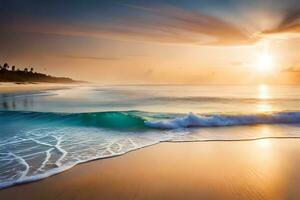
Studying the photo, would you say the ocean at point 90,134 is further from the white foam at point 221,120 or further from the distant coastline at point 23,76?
the distant coastline at point 23,76

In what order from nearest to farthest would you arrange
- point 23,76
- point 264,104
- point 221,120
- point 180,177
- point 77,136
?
1. point 180,177
2. point 77,136
3. point 221,120
4. point 264,104
5. point 23,76

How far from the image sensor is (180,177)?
16.1ft

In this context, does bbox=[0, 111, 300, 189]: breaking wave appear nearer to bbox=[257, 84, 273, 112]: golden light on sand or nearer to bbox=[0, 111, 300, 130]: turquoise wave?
bbox=[0, 111, 300, 130]: turquoise wave

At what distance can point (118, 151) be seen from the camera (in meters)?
6.97

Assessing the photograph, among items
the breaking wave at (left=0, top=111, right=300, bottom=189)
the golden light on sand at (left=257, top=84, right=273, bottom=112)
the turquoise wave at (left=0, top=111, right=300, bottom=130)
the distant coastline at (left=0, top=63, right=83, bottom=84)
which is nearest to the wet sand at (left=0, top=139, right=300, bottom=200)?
the breaking wave at (left=0, top=111, right=300, bottom=189)

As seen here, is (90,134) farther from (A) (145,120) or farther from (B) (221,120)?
(B) (221,120)

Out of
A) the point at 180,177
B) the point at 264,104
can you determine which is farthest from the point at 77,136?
the point at 264,104

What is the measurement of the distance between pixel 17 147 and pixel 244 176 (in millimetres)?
6199

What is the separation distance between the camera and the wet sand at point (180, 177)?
13.7 ft

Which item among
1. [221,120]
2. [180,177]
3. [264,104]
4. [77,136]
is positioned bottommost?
[180,177]

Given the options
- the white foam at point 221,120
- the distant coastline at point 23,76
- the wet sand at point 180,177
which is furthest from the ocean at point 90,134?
the distant coastline at point 23,76

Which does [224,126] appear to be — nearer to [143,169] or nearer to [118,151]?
[118,151]

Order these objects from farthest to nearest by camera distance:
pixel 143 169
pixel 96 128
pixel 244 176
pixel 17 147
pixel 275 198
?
1. pixel 96 128
2. pixel 17 147
3. pixel 143 169
4. pixel 244 176
5. pixel 275 198

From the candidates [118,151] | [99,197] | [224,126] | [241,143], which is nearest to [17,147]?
[118,151]
